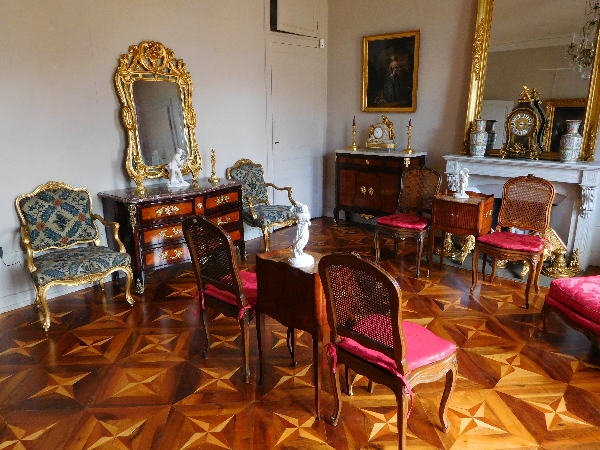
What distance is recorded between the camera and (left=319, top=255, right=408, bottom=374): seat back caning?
1.70 metres

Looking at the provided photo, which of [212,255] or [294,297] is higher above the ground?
[212,255]

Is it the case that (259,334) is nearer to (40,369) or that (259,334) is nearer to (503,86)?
(40,369)

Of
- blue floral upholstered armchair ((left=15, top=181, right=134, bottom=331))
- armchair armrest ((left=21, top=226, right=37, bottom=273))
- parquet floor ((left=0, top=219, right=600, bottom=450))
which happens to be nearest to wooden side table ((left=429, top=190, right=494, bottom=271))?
parquet floor ((left=0, top=219, right=600, bottom=450))

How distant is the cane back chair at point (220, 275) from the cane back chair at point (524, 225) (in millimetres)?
1953

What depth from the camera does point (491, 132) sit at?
4.62 m

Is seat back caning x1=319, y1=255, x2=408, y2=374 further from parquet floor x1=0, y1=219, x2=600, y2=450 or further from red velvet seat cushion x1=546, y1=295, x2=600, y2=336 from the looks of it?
red velvet seat cushion x1=546, y1=295, x2=600, y2=336

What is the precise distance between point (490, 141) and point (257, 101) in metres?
2.49

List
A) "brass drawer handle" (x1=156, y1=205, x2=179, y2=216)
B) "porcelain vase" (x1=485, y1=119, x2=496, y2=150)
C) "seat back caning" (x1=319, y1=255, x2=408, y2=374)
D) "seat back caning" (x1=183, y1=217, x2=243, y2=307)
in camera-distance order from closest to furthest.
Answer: "seat back caning" (x1=319, y1=255, x2=408, y2=374) → "seat back caning" (x1=183, y1=217, x2=243, y2=307) → "brass drawer handle" (x1=156, y1=205, x2=179, y2=216) → "porcelain vase" (x1=485, y1=119, x2=496, y2=150)

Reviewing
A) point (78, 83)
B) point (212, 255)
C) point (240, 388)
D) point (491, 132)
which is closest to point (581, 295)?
point (240, 388)

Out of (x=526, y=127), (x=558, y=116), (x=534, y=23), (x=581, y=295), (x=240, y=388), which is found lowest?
(x=240, y=388)

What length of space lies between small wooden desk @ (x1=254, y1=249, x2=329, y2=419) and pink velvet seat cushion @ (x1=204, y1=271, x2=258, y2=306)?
0.10 m

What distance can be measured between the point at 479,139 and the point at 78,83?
3.65 metres

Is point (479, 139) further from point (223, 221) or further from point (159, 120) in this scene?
point (159, 120)

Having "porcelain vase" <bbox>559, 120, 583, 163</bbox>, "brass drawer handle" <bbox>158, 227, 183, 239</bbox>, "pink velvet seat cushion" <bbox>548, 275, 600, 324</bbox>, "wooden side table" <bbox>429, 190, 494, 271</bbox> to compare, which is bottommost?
"pink velvet seat cushion" <bbox>548, 275, 600, 324</bbox>
